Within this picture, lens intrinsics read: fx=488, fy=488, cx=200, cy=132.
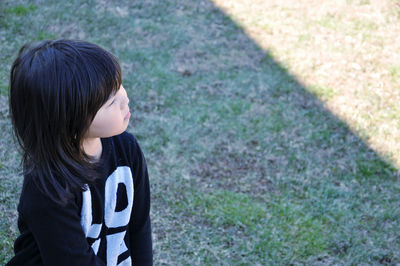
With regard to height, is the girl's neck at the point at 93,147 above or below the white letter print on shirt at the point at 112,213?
above

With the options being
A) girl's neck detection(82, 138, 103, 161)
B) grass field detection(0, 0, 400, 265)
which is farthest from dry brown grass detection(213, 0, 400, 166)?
girl's neck detection(82, 138, 103, 161)

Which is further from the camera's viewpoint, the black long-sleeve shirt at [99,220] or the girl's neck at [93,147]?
the girl's neck at [93,147]

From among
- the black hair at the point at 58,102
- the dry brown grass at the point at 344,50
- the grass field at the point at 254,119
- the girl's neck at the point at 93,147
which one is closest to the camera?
the black hair at the point at 58,102

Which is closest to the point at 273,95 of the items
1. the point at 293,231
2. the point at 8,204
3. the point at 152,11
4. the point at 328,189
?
the point at 328,189

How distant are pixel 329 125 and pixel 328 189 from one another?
596mm

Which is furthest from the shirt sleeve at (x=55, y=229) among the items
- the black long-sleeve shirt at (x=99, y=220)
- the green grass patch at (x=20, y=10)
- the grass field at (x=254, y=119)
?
the green grass patch at (x=20, y=10)

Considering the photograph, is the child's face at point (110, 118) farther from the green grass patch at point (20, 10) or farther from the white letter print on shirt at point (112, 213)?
the green grass patch at point (20, 10)

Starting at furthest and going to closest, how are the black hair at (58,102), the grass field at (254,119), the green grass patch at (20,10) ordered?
the green grass patch at (20,10) < the grass field at (254,119) < the black hair at (58,102)

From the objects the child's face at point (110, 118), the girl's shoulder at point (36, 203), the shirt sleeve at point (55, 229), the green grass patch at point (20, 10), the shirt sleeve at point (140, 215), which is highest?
the child's face at point (110, 118)

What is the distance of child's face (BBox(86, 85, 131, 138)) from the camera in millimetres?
1230

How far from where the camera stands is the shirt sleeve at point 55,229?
1195 millimetres

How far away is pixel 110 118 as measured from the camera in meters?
1.24

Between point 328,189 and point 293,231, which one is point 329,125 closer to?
point 328,189

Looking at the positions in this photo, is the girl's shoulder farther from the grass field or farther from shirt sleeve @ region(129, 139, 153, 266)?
the grass field
